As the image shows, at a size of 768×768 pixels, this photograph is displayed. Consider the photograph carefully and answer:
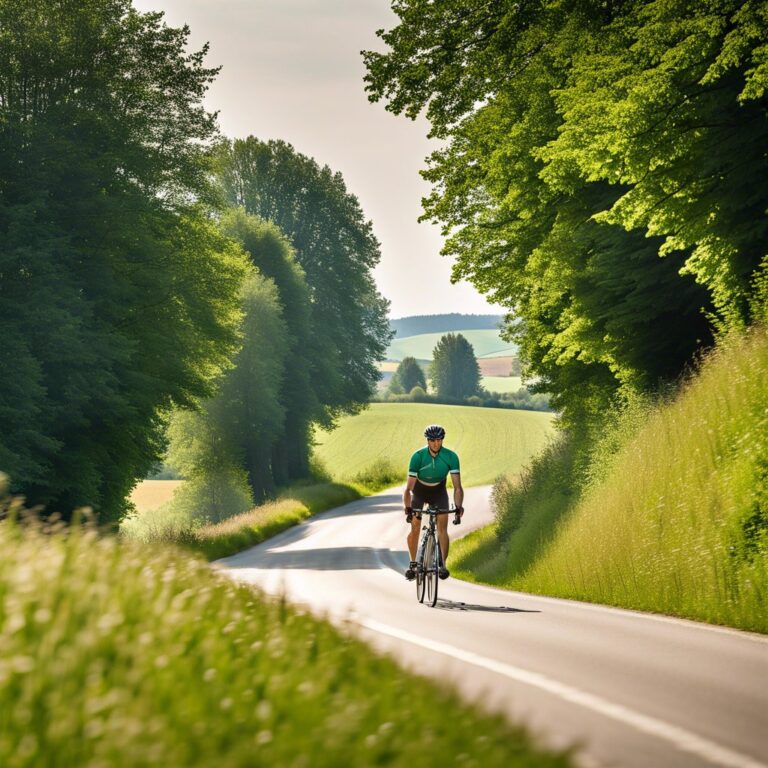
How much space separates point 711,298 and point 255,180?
151ft

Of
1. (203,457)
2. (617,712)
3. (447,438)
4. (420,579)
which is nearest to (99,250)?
(420,579)

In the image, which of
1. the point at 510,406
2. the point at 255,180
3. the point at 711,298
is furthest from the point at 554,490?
the point at 510,406

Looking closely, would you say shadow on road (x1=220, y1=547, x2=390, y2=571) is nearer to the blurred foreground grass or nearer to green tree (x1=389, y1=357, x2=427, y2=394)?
the blurred foreground grass

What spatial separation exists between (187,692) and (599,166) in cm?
1308

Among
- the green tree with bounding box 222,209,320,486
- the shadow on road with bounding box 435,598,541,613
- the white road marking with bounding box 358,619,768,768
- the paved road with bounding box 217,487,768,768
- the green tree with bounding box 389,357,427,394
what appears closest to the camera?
the white road marking with bounding box 358,619,768,768

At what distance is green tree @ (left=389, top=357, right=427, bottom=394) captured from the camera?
190 metres

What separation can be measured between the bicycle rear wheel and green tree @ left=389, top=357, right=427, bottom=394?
173209 millimetres

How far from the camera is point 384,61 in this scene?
20.3 metres

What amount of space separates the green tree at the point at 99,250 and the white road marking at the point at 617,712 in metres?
16.2

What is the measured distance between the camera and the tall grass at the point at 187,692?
380 cm

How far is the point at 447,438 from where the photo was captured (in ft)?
333

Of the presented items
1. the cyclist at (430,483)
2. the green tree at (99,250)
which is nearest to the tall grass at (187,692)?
the cyclist at (430,483)

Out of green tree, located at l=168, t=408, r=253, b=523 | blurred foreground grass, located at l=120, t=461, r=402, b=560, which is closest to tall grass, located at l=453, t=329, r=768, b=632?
blurred foreground grass, located at l=120, t=461, r=402, b=560

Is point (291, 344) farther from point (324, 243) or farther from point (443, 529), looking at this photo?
point (443, 529)
